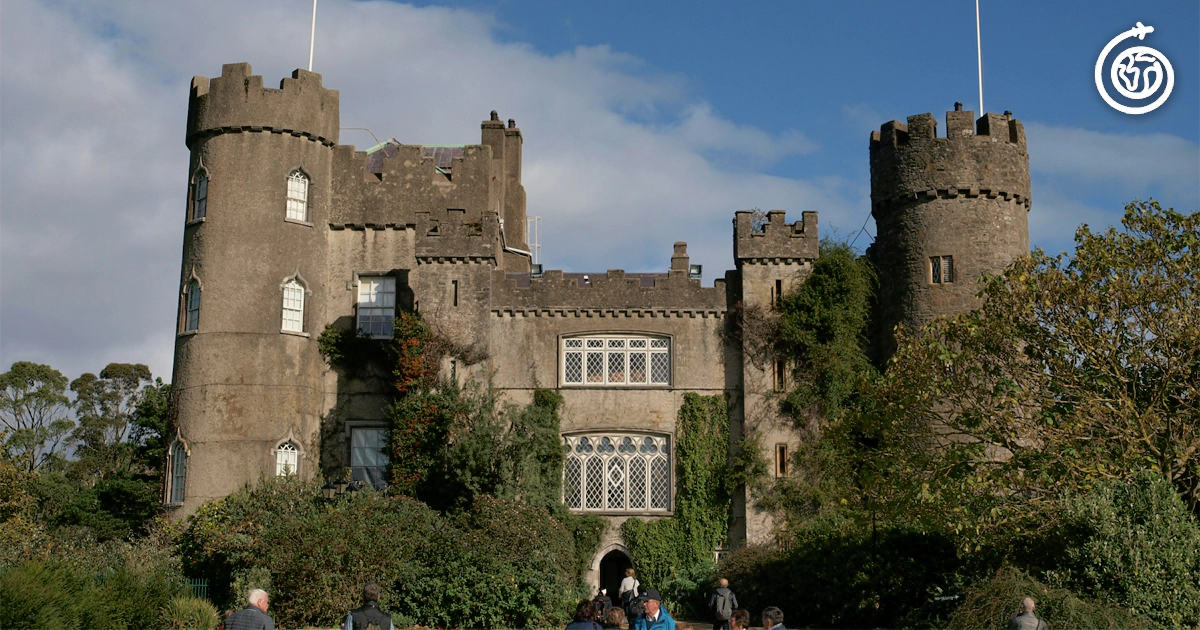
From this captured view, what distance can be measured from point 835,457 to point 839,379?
81.3 inches

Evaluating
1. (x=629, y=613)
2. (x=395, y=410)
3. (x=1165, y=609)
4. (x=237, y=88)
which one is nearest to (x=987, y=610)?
(x=1165, y=609)

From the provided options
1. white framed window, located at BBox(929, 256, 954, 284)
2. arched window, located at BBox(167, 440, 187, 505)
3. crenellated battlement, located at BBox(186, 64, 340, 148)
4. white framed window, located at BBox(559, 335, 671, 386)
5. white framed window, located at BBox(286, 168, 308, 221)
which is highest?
crenellated battlement, located at BBox(186, 64, 340, 148)

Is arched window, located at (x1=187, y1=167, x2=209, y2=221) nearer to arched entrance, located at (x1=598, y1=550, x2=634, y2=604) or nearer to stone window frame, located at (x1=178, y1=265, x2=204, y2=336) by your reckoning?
stone window frame, located at (x1=178, y1=265, x2=204, y2=336)

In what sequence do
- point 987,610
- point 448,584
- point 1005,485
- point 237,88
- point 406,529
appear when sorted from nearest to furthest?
point 987,610
point 1005,485
point 448,584
point 406,529
point 237,88

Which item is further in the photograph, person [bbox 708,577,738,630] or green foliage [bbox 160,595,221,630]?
green foliage [bbox 160,595,221,630]

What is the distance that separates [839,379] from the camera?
1177 inches

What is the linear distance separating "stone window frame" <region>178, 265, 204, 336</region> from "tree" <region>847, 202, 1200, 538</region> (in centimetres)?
1867

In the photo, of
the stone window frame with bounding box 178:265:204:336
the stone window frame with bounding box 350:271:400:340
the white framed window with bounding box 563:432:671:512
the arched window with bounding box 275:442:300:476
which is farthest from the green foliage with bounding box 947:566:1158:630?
the stone window frame with bounding box 178:265:204:336

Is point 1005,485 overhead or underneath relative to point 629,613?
overhead

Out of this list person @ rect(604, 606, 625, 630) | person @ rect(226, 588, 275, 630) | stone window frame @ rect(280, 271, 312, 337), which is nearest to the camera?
person @ rect(604, 606, 625, 630)

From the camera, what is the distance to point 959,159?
30.3 meters

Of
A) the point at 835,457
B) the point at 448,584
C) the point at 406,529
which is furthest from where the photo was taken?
the point at 835,457

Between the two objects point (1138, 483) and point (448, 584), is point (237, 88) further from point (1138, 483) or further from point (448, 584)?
point (1138, 483)

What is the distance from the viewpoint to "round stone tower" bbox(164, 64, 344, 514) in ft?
97.1
